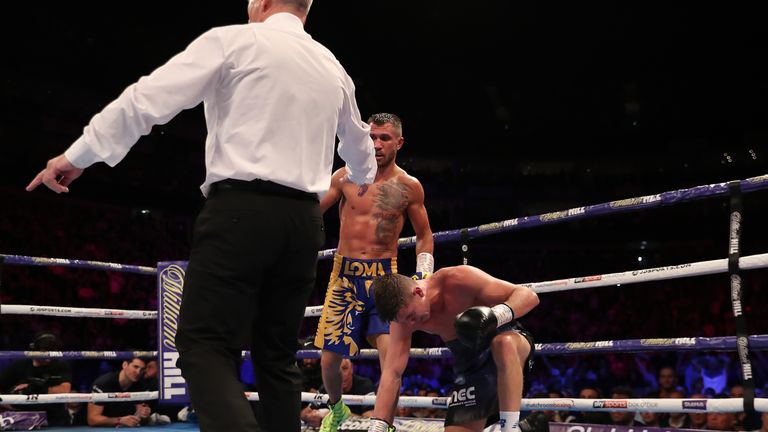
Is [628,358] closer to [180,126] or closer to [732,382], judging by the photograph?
[732,382]

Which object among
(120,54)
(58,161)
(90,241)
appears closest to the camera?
(58,161)

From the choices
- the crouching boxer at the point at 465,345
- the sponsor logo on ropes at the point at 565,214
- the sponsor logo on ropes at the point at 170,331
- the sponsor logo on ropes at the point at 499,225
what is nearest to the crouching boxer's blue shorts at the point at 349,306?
the sponsor logo on ropes at the point at 499,225

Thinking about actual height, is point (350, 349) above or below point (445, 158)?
below

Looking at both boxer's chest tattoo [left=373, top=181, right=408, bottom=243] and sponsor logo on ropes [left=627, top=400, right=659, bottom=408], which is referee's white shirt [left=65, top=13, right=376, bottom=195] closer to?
sponsor logo on ropes [left=627, top=400, right=659, bottom=408]

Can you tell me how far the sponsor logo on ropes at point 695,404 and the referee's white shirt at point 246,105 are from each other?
5.60ft

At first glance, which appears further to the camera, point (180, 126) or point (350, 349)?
point (180, 126)

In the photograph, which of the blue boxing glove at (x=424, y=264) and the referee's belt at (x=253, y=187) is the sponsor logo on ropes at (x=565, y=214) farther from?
the referee's belt at (x=253, y=187)

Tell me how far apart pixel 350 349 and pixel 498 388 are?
41.0 inches

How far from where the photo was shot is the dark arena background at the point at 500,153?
33.9 ft

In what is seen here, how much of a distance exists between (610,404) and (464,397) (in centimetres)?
59

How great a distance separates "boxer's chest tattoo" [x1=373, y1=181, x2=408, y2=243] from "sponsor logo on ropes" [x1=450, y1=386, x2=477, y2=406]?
1.06 metres

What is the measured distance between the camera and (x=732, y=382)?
30.1ft

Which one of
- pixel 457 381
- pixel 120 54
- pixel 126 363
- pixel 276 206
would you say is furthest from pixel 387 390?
pixel 120 54

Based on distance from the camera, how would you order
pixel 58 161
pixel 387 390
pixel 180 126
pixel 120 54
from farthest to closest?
1. pixel 180 126
2. pixel 120 54
3. pixel 387 390
4. pixel 58 161
